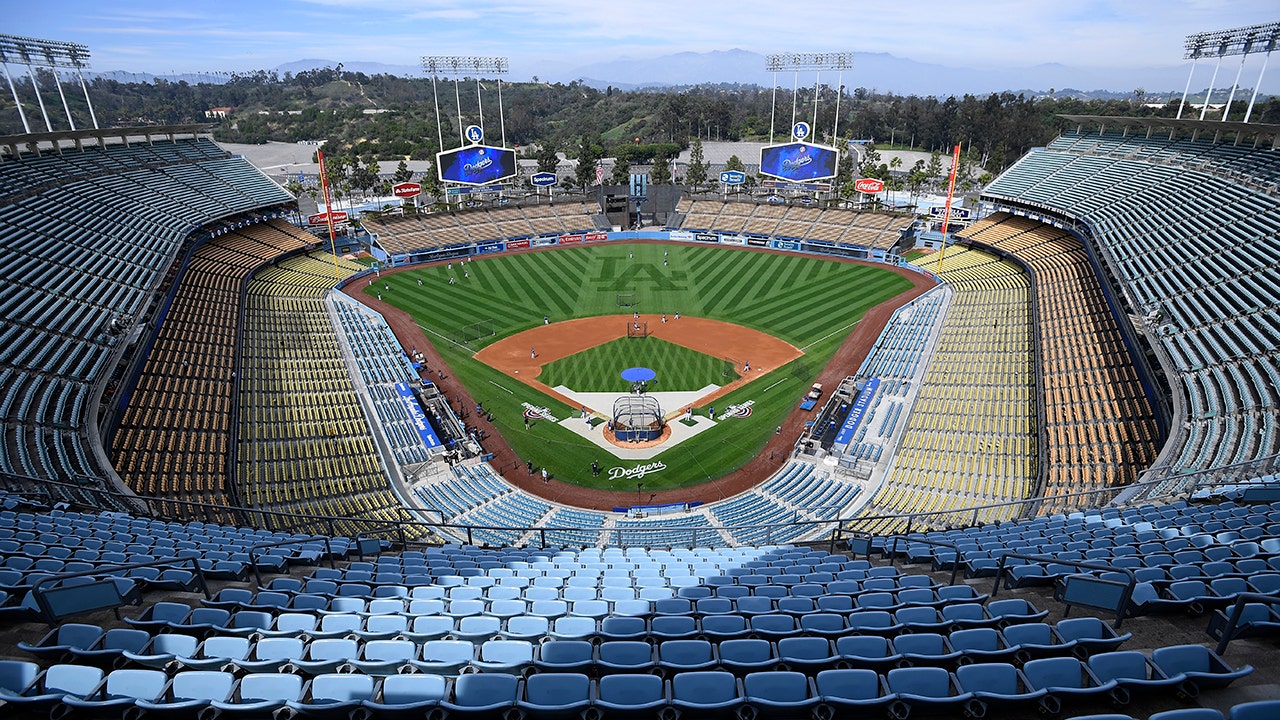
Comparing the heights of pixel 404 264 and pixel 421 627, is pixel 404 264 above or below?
below

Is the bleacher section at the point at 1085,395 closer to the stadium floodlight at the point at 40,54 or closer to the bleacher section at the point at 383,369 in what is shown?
the bleacher section at the point at 383,369

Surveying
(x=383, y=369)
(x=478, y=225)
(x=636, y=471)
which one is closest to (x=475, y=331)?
(x=383, y=369)

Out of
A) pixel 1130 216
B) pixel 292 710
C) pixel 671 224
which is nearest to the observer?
pixel 292 710

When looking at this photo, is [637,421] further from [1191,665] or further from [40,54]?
[40,54]

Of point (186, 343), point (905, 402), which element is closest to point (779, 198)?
point (905, 402)

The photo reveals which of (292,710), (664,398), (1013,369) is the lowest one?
(664,398)

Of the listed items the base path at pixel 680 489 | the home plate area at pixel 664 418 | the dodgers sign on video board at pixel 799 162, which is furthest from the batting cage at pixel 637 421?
the dodgers sign on video board at pixel 799 162

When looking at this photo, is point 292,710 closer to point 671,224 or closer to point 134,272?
point 134,272

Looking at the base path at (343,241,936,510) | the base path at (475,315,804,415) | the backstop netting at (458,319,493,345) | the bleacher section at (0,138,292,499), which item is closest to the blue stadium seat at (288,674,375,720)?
the bleacher section at (0,138,292,499)
